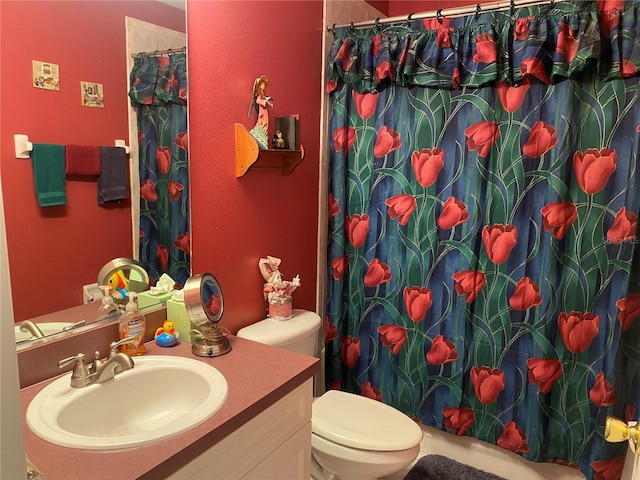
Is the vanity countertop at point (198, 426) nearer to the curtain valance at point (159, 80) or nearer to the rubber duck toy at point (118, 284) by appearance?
the rubber duck toy at point (118, 284)

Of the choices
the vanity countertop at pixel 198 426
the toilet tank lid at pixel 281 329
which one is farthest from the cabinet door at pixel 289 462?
the toilet tank lid at pixel 281 329

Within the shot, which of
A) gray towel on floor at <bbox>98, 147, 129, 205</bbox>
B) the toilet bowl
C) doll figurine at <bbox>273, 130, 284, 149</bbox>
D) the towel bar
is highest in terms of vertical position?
doll figurine at <bbox>273, 130, 284, 149</bbox>

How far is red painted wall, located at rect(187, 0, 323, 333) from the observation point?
1.70 metres

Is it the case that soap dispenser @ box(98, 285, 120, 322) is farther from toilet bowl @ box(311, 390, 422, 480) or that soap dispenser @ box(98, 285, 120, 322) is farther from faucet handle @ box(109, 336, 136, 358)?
toilet bowl @ box(311, 390, 422, 480)

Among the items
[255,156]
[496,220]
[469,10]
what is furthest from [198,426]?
[469,10]

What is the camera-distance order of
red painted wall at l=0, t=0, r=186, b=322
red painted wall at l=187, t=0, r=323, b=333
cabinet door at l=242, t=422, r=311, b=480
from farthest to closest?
1. red painted wall at l=187, t=0, r=323, b=333
2. cabinet door at l=242, t=422, r=311, b=480
3. red painted wall at l=0, t=0, r=186, b=322

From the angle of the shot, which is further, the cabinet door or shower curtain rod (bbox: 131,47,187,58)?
shower curtain rod (bbox: 131,47,187,58)

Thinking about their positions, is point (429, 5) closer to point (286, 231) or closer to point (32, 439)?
point (286, 231)

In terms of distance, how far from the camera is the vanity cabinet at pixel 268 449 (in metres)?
1.16

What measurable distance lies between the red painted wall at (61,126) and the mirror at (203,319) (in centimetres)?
24

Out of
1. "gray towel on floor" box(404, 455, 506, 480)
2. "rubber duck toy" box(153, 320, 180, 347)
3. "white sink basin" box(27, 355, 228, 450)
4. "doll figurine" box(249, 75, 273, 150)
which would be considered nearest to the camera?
"white sink basin" box(27, 355, 228, 450)

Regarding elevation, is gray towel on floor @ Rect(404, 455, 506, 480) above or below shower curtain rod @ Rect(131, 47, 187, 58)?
below

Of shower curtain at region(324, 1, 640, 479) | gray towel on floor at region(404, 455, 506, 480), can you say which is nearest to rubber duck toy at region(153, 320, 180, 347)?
shower curtain at region(324, 1, 640, 479)

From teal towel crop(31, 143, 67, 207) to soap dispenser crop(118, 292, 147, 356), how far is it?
0.36 meters
